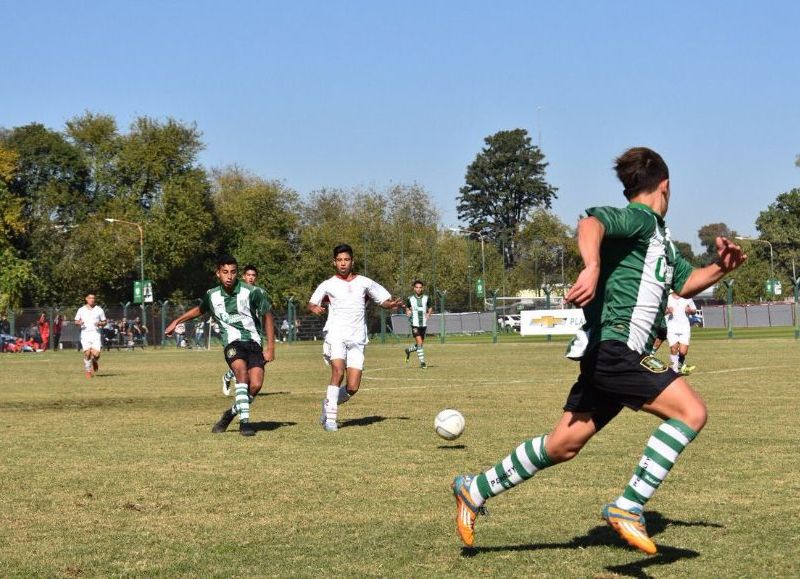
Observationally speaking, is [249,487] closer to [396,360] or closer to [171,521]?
[171,521]

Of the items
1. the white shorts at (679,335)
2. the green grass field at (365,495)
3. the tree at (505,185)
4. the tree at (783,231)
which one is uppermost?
the tree at (505,185)

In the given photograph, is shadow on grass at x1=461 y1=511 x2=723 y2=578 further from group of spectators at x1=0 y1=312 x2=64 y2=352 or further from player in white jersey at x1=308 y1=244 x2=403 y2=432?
group of spectators at x1=0 y1=312 x2=64 y2=352

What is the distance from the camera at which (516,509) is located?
8398 mm

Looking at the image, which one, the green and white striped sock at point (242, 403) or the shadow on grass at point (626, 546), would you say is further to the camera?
the green and white striped sock at point (242, 403)

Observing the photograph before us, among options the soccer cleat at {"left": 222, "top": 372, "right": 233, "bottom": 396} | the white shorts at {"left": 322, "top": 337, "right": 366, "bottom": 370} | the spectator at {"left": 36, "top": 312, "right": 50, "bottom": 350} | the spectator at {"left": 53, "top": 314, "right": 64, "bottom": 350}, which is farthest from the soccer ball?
the spectator at {"left": 53, "top": 314, "right": 64, "bottom": 350}

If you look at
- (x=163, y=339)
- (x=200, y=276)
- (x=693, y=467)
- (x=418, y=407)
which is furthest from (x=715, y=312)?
(x=693, y=467)

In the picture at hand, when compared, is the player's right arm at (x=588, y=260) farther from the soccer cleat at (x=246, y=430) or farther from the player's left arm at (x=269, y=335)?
the player's left arm at (x=269, y=335)

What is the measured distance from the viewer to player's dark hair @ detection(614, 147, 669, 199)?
6.65 meters

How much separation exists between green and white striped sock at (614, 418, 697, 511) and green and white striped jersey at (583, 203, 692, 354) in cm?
45

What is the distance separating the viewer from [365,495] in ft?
30.2

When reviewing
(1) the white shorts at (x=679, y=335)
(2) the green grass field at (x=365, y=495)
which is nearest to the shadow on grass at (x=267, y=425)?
(2) the green grass field at (x=365, y=495)

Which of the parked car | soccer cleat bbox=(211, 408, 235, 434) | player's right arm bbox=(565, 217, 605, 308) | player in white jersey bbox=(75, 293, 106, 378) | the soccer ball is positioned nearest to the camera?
player's right arm bbox=(565, 217, 605, 308)

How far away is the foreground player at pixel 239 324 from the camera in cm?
1448

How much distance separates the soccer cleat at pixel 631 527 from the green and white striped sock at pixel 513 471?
0.53 m
